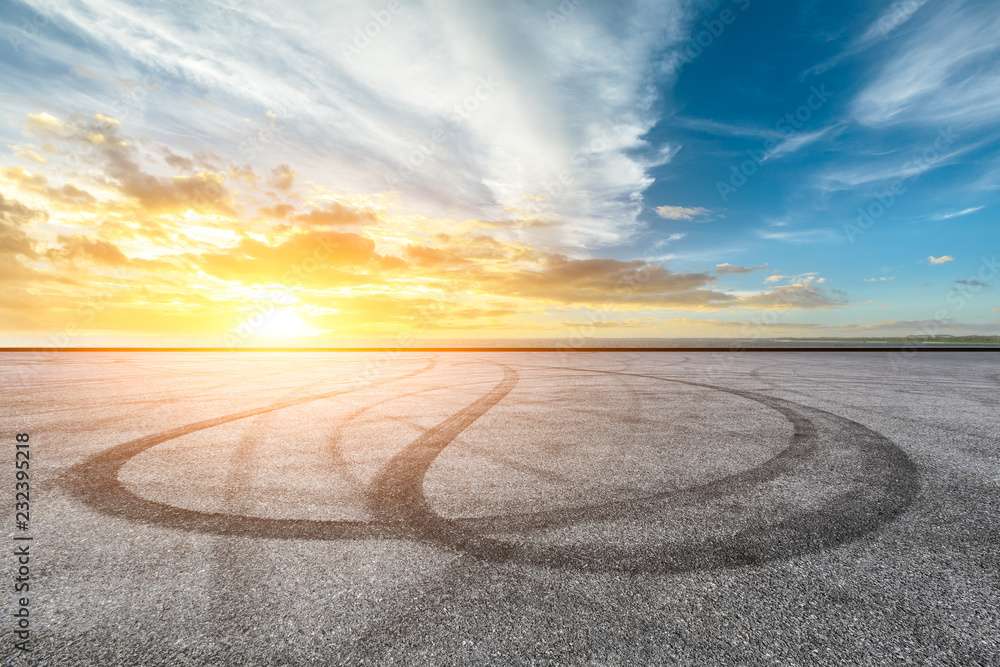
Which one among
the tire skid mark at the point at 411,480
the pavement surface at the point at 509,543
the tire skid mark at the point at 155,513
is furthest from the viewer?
the tire skid mark at the point at 411,480

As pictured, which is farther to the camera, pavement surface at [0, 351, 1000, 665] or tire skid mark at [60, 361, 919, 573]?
tire skid mark at [60, 361, 919, 573]

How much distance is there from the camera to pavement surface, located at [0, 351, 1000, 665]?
2.67m

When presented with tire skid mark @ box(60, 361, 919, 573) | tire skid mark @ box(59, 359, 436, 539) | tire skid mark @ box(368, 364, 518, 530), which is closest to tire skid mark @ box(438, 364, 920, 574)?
tire skid mark @ box(60, 361, 919, 573)

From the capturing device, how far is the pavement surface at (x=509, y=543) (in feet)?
8.75

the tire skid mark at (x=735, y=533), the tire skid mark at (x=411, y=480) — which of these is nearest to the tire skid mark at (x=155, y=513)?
the tire skid mark at (x=411, y=480)

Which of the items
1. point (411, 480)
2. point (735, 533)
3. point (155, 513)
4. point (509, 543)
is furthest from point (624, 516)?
point (155, 513)

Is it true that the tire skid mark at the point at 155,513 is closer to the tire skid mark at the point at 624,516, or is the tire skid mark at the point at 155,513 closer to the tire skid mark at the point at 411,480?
the tire skid mark at the point at 624,516

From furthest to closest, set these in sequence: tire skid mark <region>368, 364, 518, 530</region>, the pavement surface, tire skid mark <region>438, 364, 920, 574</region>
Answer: tire skid mark <region>368, 364, 518, 530</region>
tire skid mark <region>438, 364, 920, 574</region>
the pavement surface

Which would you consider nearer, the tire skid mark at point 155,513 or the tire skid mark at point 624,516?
the tire skid mark at point 624,516

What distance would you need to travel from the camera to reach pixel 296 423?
8789 mm

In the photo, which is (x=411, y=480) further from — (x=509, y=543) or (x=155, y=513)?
(x=155, y=513)

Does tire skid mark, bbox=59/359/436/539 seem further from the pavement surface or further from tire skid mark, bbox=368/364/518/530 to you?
tire skid mark, bbox=368/364/518/530

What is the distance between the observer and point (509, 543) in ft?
12.5

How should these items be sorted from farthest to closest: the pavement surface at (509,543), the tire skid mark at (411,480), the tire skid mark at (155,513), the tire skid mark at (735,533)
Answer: the tire skid mark at (411,480) < the tire skid mark at (155,513) < the tire skid mark at (735,533) < the pavement surface at (509,543)
